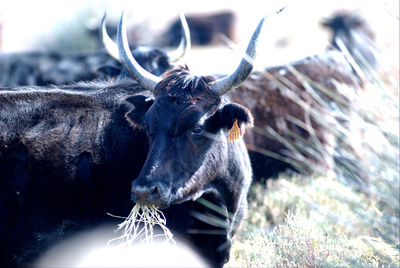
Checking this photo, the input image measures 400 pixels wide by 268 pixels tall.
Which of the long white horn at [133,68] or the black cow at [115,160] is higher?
the long white horn at [133,68]

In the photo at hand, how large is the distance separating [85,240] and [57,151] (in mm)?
848

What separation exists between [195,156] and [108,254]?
1.20m

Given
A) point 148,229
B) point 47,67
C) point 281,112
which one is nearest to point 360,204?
point 148,229

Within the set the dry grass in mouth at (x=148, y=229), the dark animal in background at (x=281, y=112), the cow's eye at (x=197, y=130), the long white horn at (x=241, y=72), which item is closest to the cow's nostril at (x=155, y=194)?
the dry grass in mouth at (x=148, y=229)

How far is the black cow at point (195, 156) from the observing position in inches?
169

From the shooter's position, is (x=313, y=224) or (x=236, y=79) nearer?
(x=236, y=79)

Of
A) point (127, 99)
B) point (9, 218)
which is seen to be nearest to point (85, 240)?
point (9, 218)

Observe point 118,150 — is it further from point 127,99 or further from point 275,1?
point 275,1

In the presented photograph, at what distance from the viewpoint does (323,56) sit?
348 inches

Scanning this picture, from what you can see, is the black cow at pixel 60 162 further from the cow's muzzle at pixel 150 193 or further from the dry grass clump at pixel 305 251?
the dry grass clump at pixel 305 251

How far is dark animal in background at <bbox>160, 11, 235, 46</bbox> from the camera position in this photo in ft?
80.3

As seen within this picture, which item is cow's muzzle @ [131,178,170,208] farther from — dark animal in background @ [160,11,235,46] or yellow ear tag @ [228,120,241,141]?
dark animal in background @ [160,11,235,46]

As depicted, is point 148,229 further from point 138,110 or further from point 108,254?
point 138,110

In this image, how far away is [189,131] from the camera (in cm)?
444
